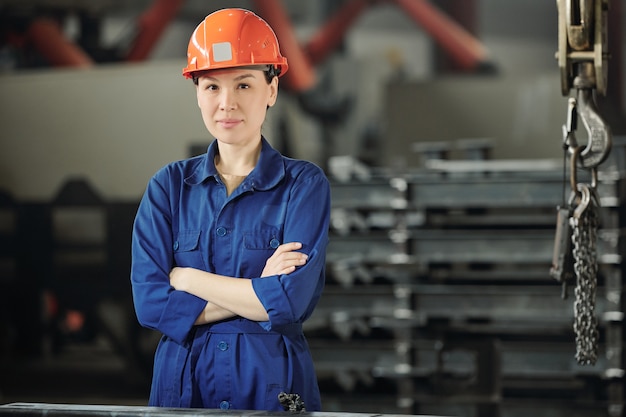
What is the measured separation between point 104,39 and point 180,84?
34.6 inches

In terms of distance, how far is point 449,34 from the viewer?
6.11 m

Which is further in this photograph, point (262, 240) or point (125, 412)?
point (262, 240)

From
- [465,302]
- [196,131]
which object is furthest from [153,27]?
[465,302]

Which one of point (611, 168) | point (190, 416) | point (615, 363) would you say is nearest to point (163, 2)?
point (611, 168)

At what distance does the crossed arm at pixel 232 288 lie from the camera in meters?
1.80

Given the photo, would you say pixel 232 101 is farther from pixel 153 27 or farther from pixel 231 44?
pixel 153 27

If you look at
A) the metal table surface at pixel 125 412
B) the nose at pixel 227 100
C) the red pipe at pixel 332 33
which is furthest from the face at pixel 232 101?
the red pipe at pixel 332 33

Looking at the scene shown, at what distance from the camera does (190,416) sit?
1625 mm

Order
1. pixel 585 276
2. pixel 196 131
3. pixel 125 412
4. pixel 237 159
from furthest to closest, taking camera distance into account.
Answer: pixel 196 131
pixel 585 276
pixel 237 159
pixel 125 412

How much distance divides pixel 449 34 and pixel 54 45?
88.3 inches

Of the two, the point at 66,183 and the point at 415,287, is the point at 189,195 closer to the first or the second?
the point at 415,287

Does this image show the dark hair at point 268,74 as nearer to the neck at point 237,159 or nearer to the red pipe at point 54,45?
the neck at point 237,159

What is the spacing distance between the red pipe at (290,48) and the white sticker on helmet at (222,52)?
4.22 meters

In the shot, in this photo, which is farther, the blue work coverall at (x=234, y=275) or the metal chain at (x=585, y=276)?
the metal chain at (x=585, y=276)
